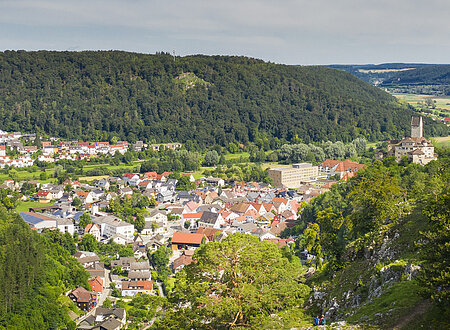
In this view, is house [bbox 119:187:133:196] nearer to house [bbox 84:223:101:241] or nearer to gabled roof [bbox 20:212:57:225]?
gabled roof [bbox 20:212:57:225]

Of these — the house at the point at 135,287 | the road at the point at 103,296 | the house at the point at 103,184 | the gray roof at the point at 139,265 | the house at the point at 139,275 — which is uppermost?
the house at the point at 103,184

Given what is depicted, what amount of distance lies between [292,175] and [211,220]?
2599cm

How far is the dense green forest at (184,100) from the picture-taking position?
108 metres

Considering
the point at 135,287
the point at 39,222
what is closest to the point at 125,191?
the point at 39,222

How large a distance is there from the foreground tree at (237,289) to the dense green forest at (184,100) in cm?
8780

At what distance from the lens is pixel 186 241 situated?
155 feet

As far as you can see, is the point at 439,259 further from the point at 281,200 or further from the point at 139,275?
the point at 281,200

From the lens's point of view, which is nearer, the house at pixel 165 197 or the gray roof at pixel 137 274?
the gray roof at pixel 137 274

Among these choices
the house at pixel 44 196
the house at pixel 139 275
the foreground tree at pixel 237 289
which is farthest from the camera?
the house at pixel 44 196

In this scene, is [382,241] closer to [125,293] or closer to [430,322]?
[430,322]

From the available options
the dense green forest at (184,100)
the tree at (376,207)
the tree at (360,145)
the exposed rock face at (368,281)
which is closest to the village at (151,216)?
the tree at (360,145)

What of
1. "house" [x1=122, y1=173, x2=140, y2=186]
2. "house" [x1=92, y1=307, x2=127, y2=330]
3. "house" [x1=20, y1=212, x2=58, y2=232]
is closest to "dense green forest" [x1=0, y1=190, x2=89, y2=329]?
"house" [x1=92, y1=307, x2=127, y2=330]

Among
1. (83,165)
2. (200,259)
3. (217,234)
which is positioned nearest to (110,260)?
(217,234)

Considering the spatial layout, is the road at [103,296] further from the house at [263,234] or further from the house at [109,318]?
the house at [263,234]
